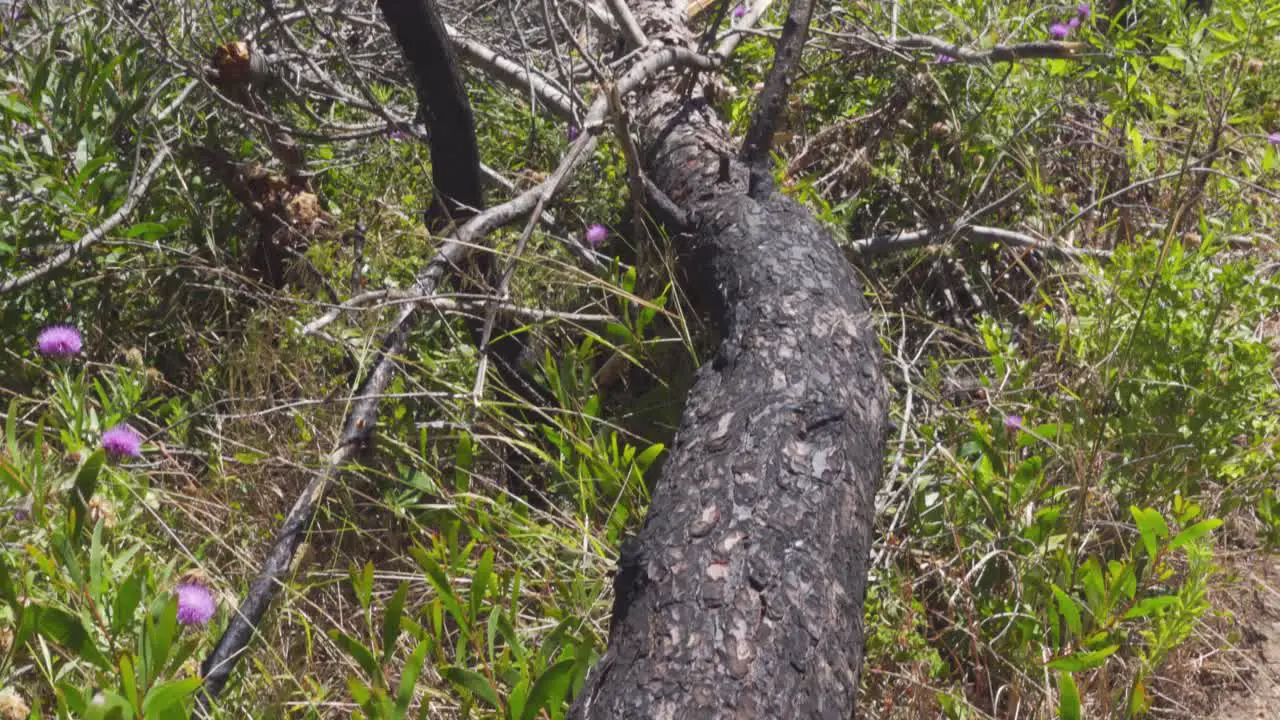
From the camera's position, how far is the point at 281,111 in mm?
3355

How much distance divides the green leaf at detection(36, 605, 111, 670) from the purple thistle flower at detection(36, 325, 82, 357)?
1097 mm

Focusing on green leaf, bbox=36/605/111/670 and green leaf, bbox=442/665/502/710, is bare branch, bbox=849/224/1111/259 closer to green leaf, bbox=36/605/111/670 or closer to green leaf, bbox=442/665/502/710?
green leaf, bbox=442/665/502/710

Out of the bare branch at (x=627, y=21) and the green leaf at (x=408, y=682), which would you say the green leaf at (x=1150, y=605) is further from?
the bare branch at (x=627, y=21)

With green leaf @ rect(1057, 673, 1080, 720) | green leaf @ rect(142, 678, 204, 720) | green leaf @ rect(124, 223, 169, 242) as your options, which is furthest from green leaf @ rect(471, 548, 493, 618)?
green leaf @ rect(124, 223, 169, 242)

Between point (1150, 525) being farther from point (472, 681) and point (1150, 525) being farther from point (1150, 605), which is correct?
point (472, 681)

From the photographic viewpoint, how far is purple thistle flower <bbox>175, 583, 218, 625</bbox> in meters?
1.76

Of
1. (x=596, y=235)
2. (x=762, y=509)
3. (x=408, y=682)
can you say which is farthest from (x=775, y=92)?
(x=408, y=682)

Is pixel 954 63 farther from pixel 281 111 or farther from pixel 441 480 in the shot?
pixel 281 111

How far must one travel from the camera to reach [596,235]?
2.63 meters

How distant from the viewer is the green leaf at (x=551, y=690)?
4.83 feet

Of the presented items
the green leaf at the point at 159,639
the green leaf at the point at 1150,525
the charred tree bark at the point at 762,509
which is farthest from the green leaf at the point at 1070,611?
the green leaf at the point at 159,639

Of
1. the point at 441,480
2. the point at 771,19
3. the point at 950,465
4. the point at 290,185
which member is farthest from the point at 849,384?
the point at 771,19

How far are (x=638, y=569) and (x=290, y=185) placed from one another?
186 centimetres

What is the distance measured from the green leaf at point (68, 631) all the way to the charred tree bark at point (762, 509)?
0.71 m
